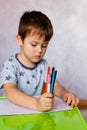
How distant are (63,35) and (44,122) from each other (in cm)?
120

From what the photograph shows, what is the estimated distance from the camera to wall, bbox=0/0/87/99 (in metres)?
1.75

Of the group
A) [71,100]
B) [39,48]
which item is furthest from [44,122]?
[39,48]

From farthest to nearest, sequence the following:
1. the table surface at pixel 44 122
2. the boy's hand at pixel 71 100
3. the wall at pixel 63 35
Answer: the wall at pixel 63 35 < the boy's hand at pixel 71 100 < the table surface at pixel 44 122

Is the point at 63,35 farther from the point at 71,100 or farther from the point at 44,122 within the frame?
the point at 44,122

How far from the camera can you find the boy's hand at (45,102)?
0.68 metres

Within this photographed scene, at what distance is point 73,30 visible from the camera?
1.82 metres

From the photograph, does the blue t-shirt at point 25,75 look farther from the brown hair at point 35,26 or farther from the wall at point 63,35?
the wall at point 63,35

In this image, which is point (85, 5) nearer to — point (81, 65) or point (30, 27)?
point (81, 65)

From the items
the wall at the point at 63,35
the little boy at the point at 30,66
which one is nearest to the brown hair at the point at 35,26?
the little boy at the point at 30,66

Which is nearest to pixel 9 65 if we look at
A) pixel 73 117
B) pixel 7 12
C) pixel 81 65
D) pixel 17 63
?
pixel 17 63

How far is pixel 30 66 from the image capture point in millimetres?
974

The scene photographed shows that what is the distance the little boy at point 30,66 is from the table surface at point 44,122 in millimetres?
87

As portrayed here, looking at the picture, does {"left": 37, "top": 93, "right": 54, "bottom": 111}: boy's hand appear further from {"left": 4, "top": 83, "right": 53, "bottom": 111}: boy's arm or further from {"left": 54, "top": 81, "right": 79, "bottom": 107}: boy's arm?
{"left": 54, "top": 81, "right": 79, "bottom": 107}: boy's arm

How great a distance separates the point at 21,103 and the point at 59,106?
0.33 ft
